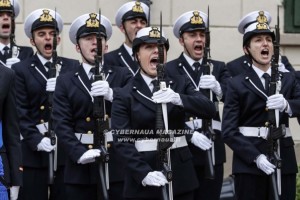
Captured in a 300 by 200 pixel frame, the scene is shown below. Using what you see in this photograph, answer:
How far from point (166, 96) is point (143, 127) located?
34cm

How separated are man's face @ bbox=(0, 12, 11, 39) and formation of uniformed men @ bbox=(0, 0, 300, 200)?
0.04ft

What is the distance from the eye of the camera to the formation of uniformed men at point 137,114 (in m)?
9.15

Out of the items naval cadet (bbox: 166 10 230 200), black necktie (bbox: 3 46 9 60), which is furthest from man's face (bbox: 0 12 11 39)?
naval cadet (bbox: 166 10 230 200)

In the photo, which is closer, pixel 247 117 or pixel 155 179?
pixel 155 179

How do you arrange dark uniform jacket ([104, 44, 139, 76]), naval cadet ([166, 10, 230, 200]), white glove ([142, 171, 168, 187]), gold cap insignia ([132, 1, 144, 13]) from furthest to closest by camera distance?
gold cap insignia ([132, 1, 144, 13])
dark uniform jacket ([104, 44, 139, 76])
naval cadet ([166, 10, 230, 200])
white glove ([142, 171, 168, 187])

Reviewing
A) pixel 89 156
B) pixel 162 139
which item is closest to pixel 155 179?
pixel 162 139

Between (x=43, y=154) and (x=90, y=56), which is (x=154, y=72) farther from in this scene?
(x=43, y=154)

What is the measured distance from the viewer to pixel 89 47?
10297 millimetres

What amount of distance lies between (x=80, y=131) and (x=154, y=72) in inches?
41.2

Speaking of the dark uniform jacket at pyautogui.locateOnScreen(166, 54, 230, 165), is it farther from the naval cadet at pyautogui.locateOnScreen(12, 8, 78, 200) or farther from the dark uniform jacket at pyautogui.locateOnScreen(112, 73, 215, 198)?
the dark uniform jacket at pyautogui.locateOnScreen(112, 73, 215, 198)

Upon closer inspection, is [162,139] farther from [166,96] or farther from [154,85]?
[154,85]

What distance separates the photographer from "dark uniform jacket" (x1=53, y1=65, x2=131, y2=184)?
998 cm

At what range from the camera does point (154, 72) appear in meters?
9.41

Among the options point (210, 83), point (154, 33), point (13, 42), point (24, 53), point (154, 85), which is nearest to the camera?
point (154, 85)
